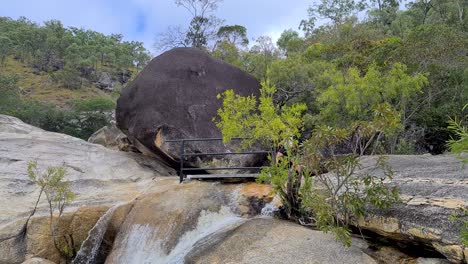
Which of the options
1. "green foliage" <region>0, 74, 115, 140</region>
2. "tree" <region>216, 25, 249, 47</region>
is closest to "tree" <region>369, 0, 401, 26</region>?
"tree" <region>216, 25, 249, 47</region>

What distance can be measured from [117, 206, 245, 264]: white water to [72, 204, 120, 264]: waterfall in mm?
1020

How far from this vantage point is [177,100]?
13133 millimetres

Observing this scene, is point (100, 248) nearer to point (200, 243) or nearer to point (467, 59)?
point (200, 243)

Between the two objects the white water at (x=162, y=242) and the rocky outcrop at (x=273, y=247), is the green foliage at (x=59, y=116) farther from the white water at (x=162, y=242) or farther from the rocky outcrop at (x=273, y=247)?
the rocky outcrop at (x=273, y=247)

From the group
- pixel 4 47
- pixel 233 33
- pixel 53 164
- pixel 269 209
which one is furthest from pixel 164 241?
pixel 4 47

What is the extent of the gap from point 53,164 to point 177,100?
14.1ft

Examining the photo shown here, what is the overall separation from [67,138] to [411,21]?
33693mm

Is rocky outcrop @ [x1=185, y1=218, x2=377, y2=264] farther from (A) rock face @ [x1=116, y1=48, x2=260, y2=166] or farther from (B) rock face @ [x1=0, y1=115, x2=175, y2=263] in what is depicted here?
(A) rock face @ [x1=116, y1=48, x2=260, y2=166]

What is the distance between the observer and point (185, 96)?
43.6 ft

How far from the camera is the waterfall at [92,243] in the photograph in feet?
29.6

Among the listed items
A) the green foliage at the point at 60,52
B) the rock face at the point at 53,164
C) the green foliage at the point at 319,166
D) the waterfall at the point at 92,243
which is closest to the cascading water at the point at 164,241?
the waterfall at the point at 92,243

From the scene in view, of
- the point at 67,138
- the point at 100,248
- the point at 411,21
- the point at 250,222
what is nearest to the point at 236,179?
the point at 250,222

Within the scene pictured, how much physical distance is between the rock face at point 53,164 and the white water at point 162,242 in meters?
1.81

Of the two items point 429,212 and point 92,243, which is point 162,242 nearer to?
point 92,243
